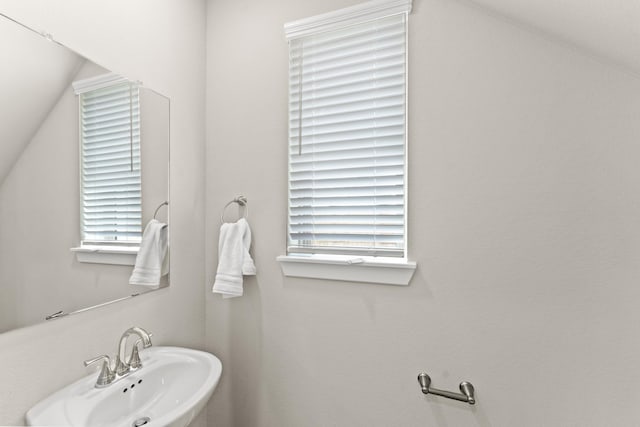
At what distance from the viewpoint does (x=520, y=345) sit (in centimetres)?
110

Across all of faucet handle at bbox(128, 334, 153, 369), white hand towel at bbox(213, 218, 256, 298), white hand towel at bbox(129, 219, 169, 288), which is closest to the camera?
faucet handle at bbox(128, 334, 153, 369)

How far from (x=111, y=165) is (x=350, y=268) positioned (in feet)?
3.24

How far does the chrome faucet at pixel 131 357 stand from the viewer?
A: 3.64ft

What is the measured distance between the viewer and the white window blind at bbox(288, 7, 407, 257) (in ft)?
4.17

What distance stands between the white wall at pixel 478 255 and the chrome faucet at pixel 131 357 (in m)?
0.48

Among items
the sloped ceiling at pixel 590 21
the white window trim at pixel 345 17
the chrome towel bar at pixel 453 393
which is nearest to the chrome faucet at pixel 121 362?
the chrome towel bar at pixel 453 393

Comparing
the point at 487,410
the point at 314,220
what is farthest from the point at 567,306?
the point at 314,220

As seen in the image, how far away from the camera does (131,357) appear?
1152 mm

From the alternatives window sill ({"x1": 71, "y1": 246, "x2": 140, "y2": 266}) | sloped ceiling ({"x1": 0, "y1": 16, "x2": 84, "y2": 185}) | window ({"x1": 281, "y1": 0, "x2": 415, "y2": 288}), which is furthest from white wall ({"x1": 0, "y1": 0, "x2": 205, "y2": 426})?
window ({"x1": 281, "y1": 0, "x2": 415, "y2": 288})

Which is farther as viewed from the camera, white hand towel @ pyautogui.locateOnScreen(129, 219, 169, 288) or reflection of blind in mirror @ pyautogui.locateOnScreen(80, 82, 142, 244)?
white hand towel @ pyautogui.locateOnScreen(129, 219, 169, 288)

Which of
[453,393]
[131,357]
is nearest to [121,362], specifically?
[131,357]

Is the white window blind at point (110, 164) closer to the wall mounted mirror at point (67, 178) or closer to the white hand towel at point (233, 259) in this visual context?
the wall mounted mirror at point (67, 178)

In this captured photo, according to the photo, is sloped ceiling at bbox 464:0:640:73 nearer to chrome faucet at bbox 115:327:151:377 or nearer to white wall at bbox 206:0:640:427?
white wall at bbox 206:0:640:427

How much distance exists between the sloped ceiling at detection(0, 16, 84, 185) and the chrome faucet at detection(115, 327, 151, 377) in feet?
2.04
